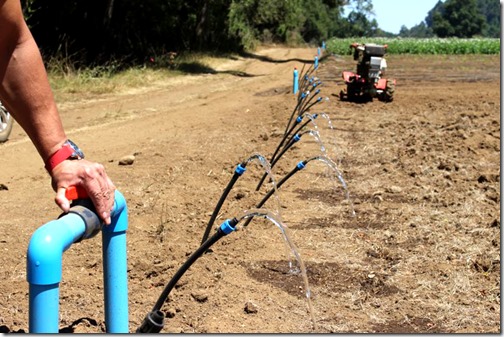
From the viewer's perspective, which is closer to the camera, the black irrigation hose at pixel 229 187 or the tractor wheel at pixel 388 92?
the black irrigation hose at pixel 229 187

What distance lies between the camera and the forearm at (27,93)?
7.22 feet

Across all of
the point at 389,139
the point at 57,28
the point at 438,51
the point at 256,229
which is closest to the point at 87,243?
the point at 256,229

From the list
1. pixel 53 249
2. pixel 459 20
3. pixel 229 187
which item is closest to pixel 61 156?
pixel 53 249

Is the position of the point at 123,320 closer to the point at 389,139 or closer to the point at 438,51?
the point at 389,139

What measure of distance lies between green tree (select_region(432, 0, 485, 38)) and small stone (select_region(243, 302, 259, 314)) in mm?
141848

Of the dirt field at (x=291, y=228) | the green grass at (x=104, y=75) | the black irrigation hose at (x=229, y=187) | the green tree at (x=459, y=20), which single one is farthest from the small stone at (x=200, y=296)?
the green tree at (x=459, y=20)

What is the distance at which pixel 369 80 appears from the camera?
14.5 m

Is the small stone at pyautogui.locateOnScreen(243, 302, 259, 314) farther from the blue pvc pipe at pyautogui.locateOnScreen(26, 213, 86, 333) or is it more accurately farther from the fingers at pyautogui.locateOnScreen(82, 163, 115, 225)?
the blue pvc pipe at pyautogui.locateOnScreen(26, 213, 86, 333)

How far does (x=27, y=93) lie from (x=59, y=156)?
0.73 feet

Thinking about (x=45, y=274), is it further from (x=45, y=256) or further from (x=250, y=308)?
(x=250, y=308)

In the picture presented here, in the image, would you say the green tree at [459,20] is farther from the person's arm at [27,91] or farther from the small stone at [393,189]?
the person's arm at [27,91]

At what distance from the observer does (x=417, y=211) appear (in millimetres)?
6113

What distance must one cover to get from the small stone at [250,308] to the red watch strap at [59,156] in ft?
6.22

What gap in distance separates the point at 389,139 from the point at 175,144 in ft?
10.5
